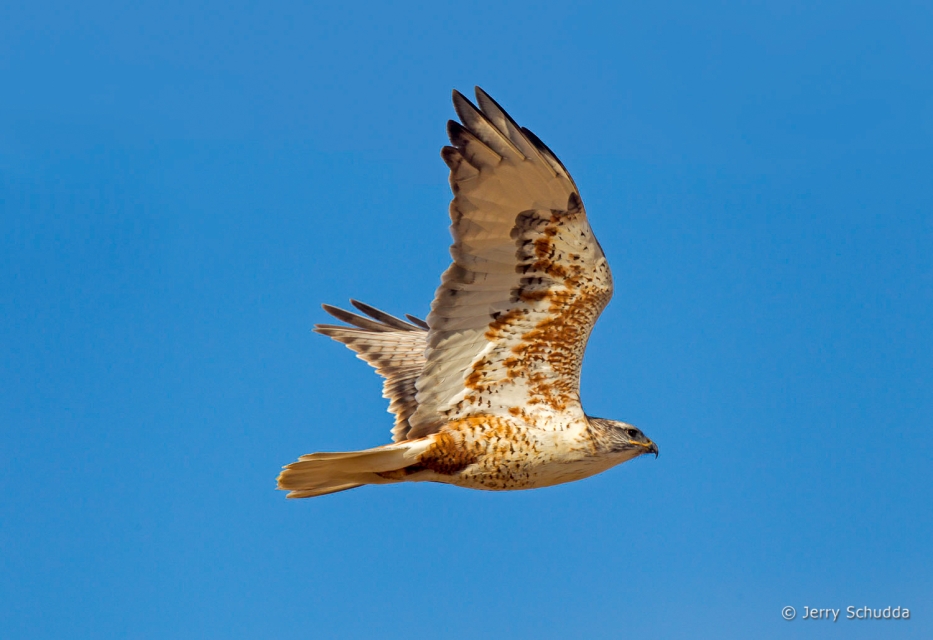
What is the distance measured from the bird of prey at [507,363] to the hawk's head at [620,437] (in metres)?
0.01

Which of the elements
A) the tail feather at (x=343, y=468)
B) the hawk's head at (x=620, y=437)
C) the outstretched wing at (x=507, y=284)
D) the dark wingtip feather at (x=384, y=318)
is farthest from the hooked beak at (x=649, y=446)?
the dark wingtip feather at (x=384, y=318)

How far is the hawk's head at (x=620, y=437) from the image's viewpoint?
859 cm

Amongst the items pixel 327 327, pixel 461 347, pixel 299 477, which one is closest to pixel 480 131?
pixel 461 347

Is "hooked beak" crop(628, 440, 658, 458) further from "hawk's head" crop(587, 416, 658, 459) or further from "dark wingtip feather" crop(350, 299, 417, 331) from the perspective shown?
"dark wingtip feather" crop(350, 299, 417, 331)

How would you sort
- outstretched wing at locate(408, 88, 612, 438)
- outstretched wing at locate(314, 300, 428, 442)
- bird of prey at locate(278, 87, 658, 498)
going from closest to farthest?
1. outstretched wing at locate(408, 88, 612, 438)
2. bird of prey at locate(278, 87, 658, 498)
3. outstretched wing at locate(314, 300, 428, 442)

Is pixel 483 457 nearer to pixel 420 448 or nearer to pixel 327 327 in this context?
pixel 420 448

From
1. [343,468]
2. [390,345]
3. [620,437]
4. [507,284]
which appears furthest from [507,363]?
[390,345]

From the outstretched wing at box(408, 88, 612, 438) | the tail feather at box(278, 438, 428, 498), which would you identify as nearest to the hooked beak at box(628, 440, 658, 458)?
the outstretched wing at box(408, 88, 612, 438)

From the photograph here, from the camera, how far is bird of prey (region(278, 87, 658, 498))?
8047 mm

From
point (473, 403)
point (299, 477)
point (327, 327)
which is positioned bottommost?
point (299, 477)

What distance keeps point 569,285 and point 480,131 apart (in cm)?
148

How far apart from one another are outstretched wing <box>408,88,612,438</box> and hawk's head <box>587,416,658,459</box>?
228 millimetres

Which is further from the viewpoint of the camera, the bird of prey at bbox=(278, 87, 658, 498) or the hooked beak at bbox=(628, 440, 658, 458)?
the hooked beak at bbox=(628, 440, 658, 458)

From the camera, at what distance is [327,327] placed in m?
11.2
